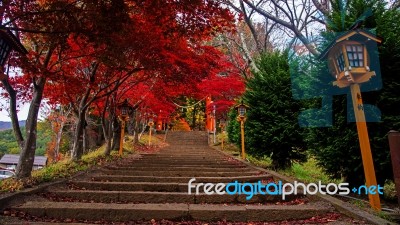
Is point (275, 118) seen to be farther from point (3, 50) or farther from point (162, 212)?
point (3, 50)

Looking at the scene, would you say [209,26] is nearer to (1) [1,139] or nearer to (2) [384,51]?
(2) [384,51]

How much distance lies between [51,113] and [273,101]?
17.3m

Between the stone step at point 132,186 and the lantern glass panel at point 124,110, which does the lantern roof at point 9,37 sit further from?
the lantern glass panel at point 124,110

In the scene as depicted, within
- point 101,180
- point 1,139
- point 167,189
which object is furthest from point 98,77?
point 1,139

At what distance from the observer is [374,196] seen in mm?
4129

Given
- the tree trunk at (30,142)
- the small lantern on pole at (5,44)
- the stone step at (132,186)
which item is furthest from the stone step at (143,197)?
the small lantern on pole at (5,44)

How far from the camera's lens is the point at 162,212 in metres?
4.19

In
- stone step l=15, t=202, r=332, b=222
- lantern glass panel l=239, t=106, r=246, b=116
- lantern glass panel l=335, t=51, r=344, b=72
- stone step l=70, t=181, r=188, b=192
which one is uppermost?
lantern glass panel l=335, t=51, r=344, b=72

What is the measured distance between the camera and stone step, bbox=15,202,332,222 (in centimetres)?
410

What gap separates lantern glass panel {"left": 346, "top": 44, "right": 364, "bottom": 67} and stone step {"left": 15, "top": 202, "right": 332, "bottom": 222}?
2.25m

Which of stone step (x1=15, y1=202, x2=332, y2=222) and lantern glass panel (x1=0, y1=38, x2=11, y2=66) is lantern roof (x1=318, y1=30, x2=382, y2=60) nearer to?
stone step (x1=15, y1=202, x2=332, y2=222)

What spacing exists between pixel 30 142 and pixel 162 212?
3.47 metres

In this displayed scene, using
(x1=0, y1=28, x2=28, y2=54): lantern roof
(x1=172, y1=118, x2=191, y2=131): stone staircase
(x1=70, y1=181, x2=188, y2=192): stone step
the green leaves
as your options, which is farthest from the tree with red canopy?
(x1=172, y1=118, x2=191, y2=131): stone staircase

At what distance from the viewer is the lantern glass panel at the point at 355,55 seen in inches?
167
